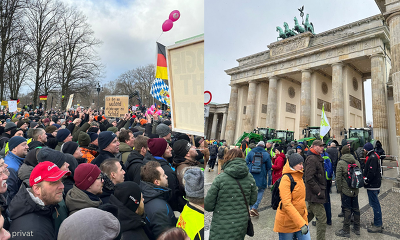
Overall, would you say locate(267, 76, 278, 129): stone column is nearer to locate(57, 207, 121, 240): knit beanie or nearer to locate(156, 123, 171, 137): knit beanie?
locate(156, 123, 171, 137): knit beanie

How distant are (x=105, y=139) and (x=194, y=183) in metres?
2.05

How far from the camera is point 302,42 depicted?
27.3m

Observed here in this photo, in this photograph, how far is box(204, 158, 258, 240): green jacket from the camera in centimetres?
227

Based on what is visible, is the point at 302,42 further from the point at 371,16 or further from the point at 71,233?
the point at 71,233

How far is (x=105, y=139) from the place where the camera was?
356 centimetres

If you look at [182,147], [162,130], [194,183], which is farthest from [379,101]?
[194,183]

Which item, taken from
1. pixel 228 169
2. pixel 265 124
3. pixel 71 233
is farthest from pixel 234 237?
pixel 265 124

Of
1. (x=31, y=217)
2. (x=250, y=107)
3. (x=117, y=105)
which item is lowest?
(x=31, y=217)

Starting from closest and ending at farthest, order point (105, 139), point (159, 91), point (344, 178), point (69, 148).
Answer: point (69, 148), point (105, 139), point (344, 178), point (159, 91)

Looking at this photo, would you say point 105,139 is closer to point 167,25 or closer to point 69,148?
point 69,148

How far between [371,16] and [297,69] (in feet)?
25.9

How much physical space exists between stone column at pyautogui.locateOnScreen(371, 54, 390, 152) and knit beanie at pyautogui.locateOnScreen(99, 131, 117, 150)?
69.2 feet

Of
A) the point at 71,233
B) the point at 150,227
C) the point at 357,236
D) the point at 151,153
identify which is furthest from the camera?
the point at 357,236

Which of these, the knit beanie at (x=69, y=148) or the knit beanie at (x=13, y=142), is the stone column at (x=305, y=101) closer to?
the knit beanie at (x=69, y=148)
